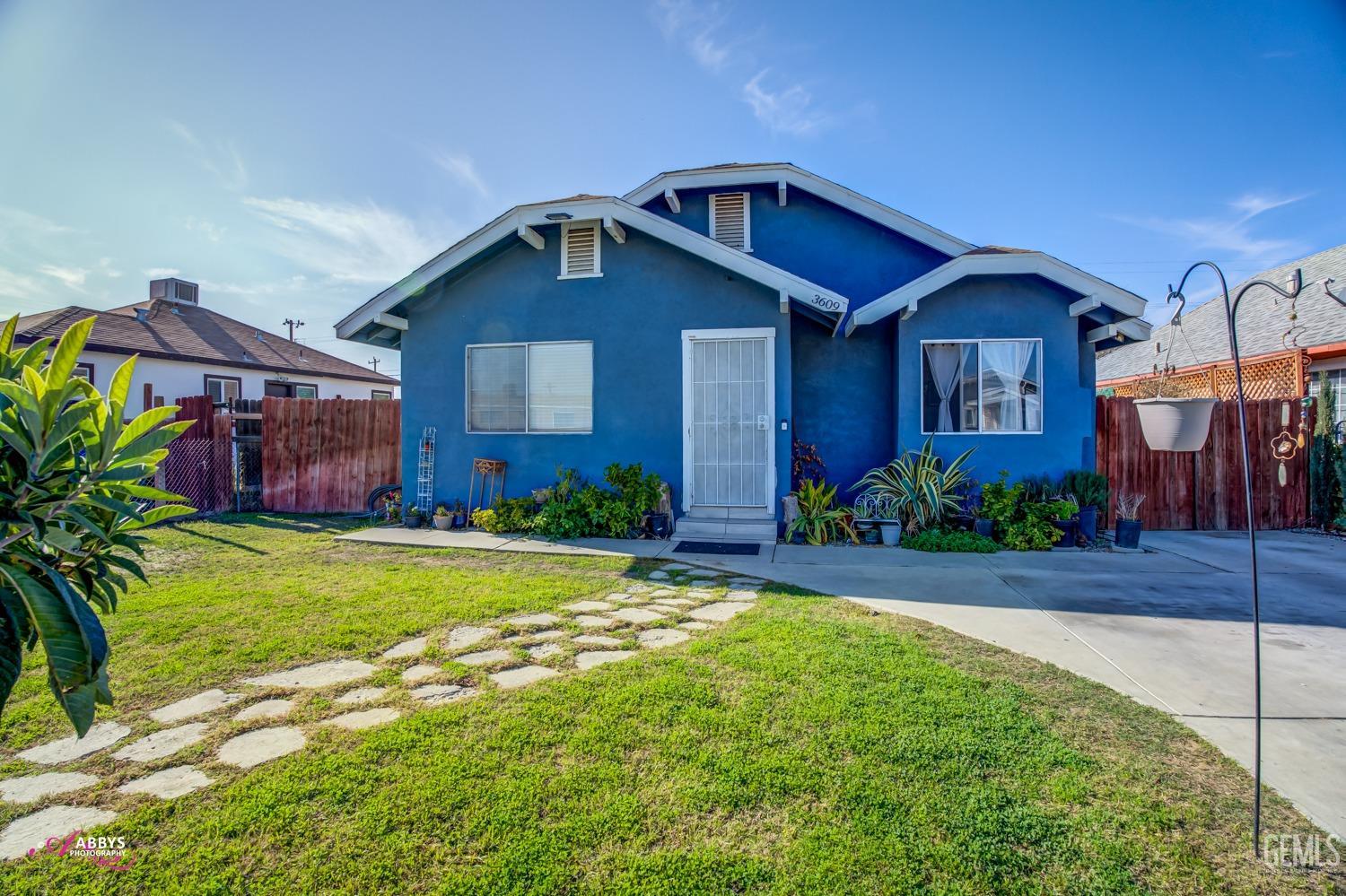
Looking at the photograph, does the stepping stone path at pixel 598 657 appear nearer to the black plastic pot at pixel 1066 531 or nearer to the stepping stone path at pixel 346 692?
the stepping stone path at pixel 346 692

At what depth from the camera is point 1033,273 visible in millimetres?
7352

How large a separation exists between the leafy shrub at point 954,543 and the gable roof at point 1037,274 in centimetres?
290

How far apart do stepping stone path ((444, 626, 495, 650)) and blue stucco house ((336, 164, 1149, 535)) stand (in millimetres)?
4015

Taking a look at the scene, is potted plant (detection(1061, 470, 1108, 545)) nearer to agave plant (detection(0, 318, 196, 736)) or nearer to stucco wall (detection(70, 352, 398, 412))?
agave plant (detection(0, 318, 196, 736))

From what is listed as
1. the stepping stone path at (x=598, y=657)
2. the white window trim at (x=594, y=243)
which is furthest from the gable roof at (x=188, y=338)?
the stepping stone path at (x=598, y=657)

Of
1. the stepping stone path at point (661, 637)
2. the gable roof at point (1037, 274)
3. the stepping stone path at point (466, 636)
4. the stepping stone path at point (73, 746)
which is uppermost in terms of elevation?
the gable roof at point (1037, 274)

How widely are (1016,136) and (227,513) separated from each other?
13868 millimetres

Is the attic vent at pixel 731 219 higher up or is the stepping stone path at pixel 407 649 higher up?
the attic vent at pixel 731 219

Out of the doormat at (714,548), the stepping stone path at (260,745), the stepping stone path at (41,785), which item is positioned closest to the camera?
the stepping stone path at (41,785)

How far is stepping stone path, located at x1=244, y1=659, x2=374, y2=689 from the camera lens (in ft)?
10.5

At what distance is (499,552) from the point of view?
672cm

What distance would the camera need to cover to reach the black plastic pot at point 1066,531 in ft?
23.2

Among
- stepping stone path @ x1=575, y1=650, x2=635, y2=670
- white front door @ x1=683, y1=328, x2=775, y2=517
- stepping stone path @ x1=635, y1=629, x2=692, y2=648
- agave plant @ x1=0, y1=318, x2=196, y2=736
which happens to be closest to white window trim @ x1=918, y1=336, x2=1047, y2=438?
white front door @ x1=683, y1=328, x2=775, y2=517

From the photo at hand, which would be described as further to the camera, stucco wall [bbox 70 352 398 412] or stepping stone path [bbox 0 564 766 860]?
stucco wall [bbox 70 352 398 412]
